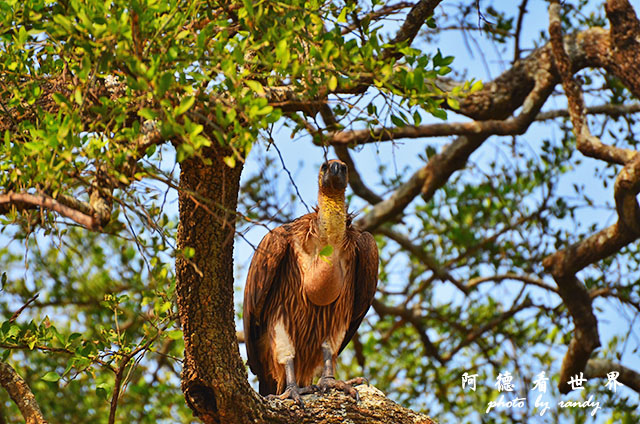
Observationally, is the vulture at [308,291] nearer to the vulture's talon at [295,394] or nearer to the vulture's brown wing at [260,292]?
the vulture's brown wing at [260,292]

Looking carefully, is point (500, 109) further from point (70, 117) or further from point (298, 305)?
point (70, 117)

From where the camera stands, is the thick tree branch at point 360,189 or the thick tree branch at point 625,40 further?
the thick tree branch at point 360,189

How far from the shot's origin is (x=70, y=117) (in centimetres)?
274

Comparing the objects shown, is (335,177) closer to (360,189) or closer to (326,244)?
(326,244)

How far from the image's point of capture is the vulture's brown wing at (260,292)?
5.20 m

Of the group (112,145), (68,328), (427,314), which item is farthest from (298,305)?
(427,314)

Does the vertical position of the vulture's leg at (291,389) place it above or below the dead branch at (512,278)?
below

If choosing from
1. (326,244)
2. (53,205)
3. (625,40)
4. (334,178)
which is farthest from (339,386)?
(625,40)

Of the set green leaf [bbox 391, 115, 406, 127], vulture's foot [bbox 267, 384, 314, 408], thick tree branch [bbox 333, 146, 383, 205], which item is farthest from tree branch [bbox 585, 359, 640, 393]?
green leaf [bbox 391, 115, 406, 127]

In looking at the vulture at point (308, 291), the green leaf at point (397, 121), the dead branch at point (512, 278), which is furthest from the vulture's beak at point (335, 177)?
the dead branch at point (512, 278)

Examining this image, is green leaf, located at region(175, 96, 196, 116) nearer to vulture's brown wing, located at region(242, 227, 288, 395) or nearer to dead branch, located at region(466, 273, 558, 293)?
vulture's brown wing, located at region(242, 227, 288, 395)

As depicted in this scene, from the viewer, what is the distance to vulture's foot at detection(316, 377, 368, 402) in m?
4.49

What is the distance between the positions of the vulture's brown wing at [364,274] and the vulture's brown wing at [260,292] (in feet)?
1.75

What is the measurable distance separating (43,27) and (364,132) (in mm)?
4484
